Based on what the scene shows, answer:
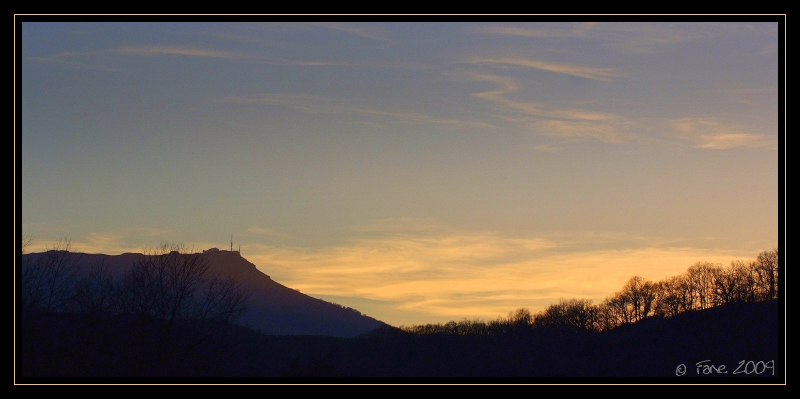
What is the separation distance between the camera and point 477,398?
26.3 m

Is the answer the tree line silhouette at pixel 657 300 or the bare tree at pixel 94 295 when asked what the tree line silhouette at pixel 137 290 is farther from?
the tree line silhouette at pixel 657 300

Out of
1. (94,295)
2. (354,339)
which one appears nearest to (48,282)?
(94,295)

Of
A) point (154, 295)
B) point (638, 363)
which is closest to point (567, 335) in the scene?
point (638, 363)

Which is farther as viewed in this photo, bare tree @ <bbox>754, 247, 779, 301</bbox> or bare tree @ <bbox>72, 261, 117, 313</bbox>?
bare tree @ <bbox>754, 247, 779, 301</bbox>

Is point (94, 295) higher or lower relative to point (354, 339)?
higher

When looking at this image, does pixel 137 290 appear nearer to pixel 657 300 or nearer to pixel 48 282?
pixel 48 282

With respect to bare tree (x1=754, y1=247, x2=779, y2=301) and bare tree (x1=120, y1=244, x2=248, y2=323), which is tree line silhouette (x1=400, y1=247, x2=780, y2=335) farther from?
bare tree (x1=120, y1=244, x2=248, y2=323)

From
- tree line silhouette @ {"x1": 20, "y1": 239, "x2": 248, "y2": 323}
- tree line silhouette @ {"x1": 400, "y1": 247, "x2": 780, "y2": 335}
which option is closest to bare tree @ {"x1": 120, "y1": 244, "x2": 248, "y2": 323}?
tree line silhouette @ {"x1": 20, "y1": 239, "x2": 248, "y2": 323}

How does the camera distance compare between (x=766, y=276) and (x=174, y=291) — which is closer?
(x=174, y=291)

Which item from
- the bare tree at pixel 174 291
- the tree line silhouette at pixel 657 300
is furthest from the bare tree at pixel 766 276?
the bare tree at pixel 174 291

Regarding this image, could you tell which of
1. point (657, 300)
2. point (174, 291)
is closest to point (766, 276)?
point (657, 300)
